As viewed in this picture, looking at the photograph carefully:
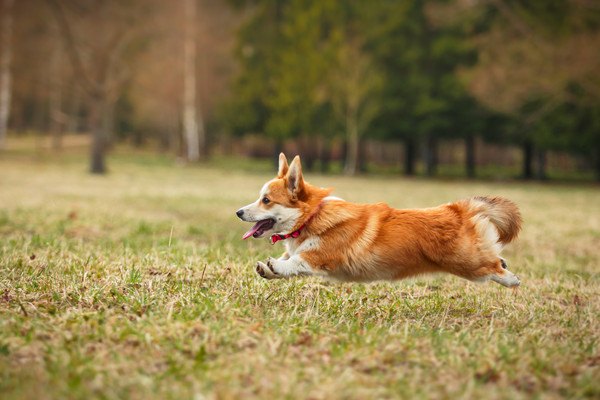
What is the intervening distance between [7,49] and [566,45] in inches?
1088

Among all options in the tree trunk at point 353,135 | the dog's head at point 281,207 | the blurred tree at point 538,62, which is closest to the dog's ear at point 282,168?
the dog's head at point 281,207

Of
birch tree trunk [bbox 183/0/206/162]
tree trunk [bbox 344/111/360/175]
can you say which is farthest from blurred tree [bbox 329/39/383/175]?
birch tree trunk [bbox 183/0/206/162]

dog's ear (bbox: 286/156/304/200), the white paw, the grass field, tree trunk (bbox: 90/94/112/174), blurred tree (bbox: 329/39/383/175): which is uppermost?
blurred tree (bbox: 329/39/383/175)

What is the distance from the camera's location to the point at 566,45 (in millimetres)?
20172

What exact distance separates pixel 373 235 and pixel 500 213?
1.09 metres

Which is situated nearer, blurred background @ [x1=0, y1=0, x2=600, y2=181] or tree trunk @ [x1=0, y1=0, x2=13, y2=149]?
blurred background @ [x1=0, y1=0, x2=600, y2=181]

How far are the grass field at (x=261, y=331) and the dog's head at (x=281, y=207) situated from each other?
474 mm

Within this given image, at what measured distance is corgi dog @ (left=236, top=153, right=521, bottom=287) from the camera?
400 cm

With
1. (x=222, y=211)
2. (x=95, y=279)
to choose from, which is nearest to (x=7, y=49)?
(x=222, y=211)

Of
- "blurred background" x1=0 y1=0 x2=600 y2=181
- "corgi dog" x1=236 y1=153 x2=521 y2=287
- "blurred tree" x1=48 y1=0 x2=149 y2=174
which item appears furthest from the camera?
"blurred background" x1=0 y1=0 x2=600 y2=181

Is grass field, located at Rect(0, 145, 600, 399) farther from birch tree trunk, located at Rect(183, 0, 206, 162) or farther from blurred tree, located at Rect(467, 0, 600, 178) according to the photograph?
birch tree trunk, located at Rect(183, 0, 206, 162)

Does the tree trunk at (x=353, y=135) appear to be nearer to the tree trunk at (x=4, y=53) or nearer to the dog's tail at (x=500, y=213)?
the tree trunk at (x=4, y=53)

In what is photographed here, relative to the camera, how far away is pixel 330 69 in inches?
1100

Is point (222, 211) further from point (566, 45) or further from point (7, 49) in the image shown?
point (7, 49)
